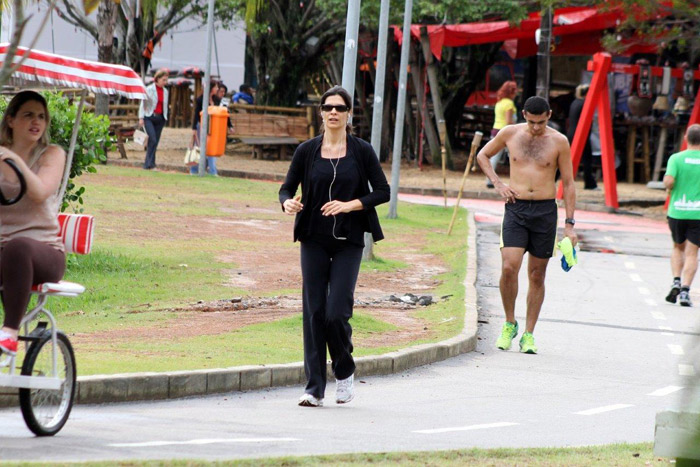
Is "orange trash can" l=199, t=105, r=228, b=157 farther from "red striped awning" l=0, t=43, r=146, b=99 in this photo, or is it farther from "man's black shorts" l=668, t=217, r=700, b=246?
"red striped awning" l=0, t=43, r=146, b=99

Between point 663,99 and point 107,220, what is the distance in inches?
622

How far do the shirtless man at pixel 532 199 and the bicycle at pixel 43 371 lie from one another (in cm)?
462

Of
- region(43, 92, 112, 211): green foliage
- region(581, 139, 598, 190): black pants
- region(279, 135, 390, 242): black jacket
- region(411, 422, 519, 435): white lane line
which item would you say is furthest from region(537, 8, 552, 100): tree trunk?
region(411, 422, 519, 435): white lane line

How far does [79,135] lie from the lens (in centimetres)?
1273

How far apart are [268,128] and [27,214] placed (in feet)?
87.8

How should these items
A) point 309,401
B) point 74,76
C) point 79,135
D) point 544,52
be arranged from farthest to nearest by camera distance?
point 544,52 < point 79,135 < point 74,76 < point 309,401

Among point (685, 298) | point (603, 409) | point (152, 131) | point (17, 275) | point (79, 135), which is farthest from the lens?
point (152, 131)

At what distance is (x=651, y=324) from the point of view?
12.3 metres

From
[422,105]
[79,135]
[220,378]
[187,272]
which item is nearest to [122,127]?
[422,105]

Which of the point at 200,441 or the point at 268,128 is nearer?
the point at 200,441

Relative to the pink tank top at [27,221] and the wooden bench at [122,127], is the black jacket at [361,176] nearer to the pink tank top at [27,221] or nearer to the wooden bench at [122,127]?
the pink tank top at [27,221]

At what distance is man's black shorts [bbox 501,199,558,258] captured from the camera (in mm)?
10148

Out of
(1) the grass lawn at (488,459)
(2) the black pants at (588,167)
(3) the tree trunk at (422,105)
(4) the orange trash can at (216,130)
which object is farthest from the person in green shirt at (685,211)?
(3) the tree trunk at (422,105)

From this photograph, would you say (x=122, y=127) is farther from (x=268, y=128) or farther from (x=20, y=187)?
(x=20, y=187)
